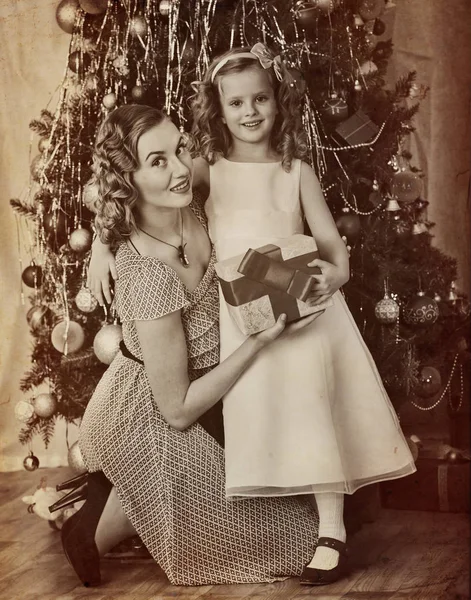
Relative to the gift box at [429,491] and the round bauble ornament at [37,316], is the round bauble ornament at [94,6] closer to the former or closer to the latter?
the round bauble ornament at [37,316]

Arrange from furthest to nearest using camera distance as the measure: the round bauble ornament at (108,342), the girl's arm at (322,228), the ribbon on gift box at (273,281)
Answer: the round bauble ornament at (108,342)
the girl's arm at (322,228)
the ribbon on gift box at (273,281)

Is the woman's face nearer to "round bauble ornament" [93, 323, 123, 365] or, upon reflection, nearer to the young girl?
the young girl

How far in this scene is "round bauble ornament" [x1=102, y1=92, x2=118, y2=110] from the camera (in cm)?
212

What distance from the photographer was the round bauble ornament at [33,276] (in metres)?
2.27

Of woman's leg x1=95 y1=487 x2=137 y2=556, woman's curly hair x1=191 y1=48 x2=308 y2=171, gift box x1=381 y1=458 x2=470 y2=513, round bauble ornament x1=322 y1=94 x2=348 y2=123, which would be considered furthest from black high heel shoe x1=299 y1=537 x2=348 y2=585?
round bauble ornament x1=322 y1=94 x2=348 y2=123

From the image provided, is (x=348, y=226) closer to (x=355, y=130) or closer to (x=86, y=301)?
(x=355, y=130)

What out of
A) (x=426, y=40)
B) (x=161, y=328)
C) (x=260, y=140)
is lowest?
(x=161, y=328)

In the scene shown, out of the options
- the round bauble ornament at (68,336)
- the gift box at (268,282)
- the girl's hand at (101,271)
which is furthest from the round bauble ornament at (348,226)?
the round bauble ornament at (68,336)

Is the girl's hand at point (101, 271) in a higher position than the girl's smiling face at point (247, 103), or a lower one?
lower

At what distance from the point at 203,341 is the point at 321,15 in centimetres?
89

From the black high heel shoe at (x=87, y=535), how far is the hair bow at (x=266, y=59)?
1.08m

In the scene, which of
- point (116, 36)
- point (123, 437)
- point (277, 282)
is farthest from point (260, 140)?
point (123, 437)

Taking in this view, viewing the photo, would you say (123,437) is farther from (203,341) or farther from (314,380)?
(314,380)

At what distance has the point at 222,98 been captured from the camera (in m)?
2.01
